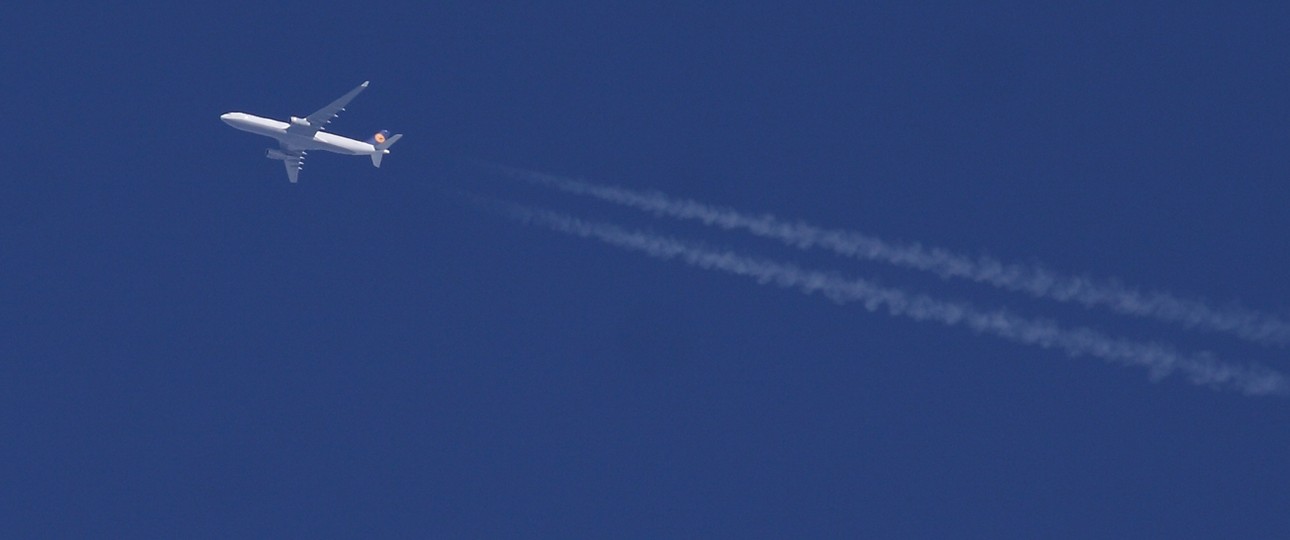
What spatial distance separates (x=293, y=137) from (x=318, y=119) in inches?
77.6

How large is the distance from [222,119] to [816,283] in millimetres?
39761

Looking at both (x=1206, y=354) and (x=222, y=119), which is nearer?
(x=1206, y=354)

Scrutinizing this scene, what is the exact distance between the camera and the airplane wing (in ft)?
490

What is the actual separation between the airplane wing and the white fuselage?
0.32m

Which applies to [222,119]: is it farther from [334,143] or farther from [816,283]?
[816,283]

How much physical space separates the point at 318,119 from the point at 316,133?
99cm

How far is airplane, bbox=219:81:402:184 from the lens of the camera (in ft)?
490

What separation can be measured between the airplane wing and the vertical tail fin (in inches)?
114

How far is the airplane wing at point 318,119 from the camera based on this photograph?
14950 centimetres

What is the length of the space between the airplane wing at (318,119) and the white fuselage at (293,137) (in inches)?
12.6

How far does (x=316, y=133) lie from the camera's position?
150 metres

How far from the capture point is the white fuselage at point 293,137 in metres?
149

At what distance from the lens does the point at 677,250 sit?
489 feet

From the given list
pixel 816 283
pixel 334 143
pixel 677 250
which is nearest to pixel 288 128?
pixel 334 143
